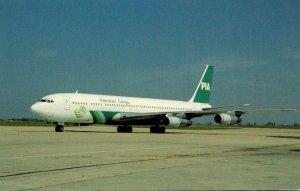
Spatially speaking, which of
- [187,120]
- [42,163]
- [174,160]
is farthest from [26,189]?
[187,120]

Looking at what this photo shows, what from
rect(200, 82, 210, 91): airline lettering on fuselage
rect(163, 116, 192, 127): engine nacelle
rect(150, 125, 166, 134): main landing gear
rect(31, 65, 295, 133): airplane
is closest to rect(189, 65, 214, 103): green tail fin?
rect(200, 82, 210, 91): airline lettering on fuselage

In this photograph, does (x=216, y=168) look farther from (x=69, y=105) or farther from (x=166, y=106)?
(x=166, y=106)

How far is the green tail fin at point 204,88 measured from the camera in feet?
185

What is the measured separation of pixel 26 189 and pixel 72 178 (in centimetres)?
164

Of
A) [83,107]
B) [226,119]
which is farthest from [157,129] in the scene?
[83,107]

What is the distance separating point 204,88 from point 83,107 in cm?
2034

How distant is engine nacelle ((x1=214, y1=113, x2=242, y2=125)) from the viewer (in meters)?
43.8

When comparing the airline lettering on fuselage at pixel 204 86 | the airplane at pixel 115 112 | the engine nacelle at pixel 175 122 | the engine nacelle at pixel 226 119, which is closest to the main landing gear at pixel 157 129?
the airplane at pixel 115 112

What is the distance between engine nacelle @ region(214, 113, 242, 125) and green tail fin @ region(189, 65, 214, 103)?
1183 cm

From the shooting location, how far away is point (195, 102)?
5634cm

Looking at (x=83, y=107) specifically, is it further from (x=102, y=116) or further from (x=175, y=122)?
(x=175, y=122)

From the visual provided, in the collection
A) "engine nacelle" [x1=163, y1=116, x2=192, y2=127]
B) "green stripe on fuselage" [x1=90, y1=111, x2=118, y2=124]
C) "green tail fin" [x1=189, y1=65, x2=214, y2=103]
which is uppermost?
"green tail fin" [x1=189, y1=65, x2=214, y2=103]

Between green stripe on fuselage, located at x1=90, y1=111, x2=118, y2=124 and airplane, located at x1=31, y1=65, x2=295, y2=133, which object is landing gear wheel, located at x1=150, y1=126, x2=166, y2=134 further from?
green stripe on fuselage, located at x1=90, y1=111, x2=118, y2=124

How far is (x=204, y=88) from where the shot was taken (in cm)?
5712
